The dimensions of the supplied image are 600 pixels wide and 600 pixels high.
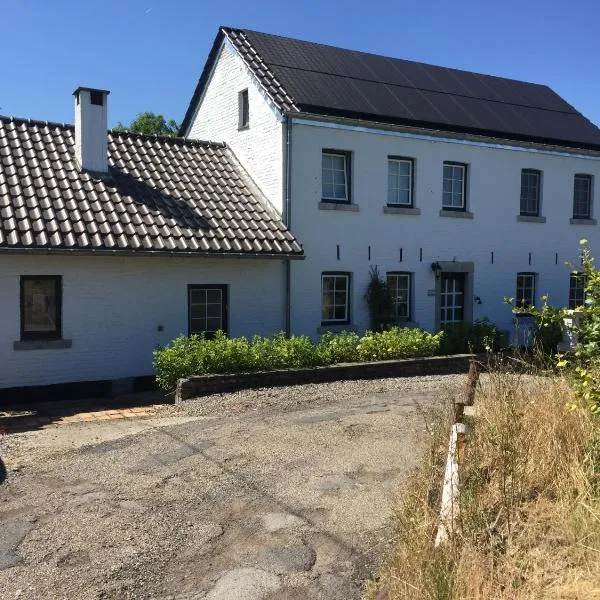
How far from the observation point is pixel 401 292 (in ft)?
55.0

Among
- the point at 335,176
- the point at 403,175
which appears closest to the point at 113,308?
the point at 335,176

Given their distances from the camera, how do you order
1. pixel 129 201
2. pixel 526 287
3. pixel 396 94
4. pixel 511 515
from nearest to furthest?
pixel 511 515 < pixel 129 201 < pixel 396 94 < pixel 526 287

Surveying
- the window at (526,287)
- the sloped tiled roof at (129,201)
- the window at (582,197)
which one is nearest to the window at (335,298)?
the sloped tiled roof at (129,201)

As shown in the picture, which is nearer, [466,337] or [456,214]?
[466,337]

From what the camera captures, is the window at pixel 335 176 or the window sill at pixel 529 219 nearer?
the window at pixel 335 176

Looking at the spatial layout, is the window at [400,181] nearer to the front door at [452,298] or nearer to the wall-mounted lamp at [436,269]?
the wall-mounted lamp at [436,269]

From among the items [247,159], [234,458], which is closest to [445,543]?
[234,458]

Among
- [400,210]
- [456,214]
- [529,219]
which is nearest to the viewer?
[400,210]

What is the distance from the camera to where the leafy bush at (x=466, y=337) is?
15500mm

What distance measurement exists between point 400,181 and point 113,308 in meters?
7.86

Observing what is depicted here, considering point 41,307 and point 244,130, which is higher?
point 244,130

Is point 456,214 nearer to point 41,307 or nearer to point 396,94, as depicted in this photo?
point 396,94

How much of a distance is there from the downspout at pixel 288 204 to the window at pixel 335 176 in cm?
105

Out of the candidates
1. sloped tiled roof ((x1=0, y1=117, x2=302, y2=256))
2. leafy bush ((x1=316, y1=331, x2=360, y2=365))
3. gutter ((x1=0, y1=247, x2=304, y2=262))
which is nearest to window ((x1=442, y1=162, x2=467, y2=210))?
sloped tiled roof ((x1=0, y1=117, x2=302, y2=256))
